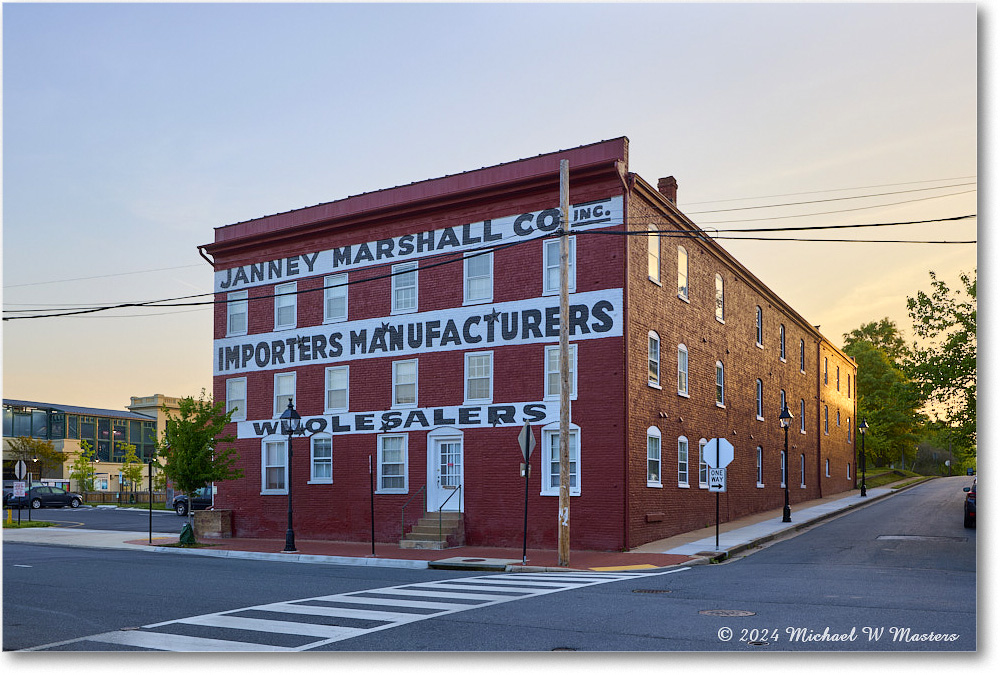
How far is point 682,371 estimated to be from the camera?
93.5 ft

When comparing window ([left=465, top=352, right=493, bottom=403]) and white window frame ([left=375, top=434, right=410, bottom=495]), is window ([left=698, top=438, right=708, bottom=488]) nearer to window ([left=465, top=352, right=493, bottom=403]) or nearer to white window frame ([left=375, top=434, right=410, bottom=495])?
window ([left=465, top=352, right=493, bottom=403])

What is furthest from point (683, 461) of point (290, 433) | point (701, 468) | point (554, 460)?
point (290, 433)

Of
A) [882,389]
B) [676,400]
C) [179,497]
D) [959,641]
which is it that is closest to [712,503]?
[676,400]

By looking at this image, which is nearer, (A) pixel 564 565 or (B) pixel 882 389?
(A) pixel 564 565

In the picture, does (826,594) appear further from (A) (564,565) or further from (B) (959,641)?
(A) (564,565)

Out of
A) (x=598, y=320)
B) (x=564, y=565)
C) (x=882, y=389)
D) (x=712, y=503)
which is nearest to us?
(x=564, y=565)

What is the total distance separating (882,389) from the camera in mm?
68875

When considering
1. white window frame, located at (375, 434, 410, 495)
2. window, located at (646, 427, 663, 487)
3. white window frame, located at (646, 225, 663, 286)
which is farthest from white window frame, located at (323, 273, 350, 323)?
window, located at (646, 427, 663, 487)

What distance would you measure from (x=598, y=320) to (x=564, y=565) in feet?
23.1

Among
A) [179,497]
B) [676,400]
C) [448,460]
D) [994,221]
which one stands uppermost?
[994,221]

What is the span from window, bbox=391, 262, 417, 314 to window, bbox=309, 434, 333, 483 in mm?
4752

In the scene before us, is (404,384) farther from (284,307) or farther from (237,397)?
(237,397)

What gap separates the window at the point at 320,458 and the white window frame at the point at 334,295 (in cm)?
368

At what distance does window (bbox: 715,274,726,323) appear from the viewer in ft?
104
